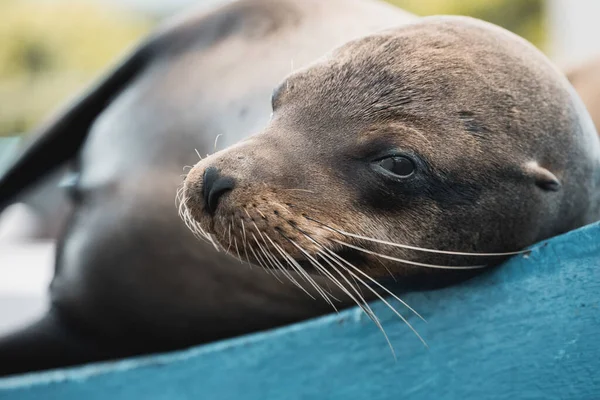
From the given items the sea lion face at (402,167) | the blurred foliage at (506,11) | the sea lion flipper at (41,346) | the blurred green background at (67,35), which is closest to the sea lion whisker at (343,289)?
the sea lion face at (402,167)

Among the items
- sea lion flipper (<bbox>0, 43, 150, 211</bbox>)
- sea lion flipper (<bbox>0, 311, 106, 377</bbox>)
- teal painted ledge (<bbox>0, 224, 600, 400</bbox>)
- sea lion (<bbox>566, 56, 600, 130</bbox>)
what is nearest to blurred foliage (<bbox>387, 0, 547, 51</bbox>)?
sea lion (<bbox>566, 56, 600, 130</bbox>)

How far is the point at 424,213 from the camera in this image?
157cm

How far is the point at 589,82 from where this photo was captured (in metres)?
3.03

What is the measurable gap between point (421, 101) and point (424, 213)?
0.23m

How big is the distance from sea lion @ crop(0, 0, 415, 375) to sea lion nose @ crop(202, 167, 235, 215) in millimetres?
578

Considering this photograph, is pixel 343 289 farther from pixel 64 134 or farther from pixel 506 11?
pixel 506 11

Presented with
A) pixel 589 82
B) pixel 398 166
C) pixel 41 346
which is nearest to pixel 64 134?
pixel 41 346

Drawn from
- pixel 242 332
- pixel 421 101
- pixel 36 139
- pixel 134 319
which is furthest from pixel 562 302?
pixel 36 139

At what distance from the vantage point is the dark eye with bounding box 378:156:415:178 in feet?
5.04

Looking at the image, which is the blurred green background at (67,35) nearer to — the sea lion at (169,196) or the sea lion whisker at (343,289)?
the sea lion at (169,196)

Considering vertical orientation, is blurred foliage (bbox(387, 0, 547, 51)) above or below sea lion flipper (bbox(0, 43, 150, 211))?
above

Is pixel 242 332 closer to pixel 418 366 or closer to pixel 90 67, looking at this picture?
pixel 418 366

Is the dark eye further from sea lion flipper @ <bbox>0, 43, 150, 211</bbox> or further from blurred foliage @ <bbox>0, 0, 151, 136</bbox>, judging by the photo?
blurred foliage @ <bbox>0, 0, 151, 136</bbox>

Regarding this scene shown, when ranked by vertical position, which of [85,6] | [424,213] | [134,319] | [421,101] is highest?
[85,6]
